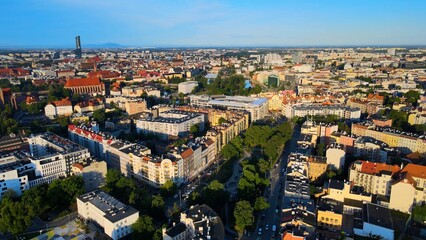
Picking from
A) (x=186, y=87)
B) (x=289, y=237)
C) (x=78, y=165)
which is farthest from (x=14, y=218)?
(x=186, y=87)

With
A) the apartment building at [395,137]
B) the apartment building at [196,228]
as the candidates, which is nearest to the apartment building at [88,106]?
the apartment building at [196,228]

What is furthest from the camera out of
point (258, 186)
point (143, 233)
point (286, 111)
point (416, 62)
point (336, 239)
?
point (416, 62)

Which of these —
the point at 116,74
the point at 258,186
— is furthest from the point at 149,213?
the point at 116,74

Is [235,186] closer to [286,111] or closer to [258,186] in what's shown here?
[258,186]

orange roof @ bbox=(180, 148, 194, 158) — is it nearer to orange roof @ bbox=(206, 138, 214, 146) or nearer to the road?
orange roof @ bbox=(206, 138, 214, 146)

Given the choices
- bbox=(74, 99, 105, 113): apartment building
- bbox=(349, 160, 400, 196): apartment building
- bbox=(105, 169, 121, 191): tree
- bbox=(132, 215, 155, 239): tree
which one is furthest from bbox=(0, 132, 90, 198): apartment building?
bbox=(349, 160, 400, 196): apartment building

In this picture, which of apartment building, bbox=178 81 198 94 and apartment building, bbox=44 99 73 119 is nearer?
apartment building, bbox=44 99 73 119
